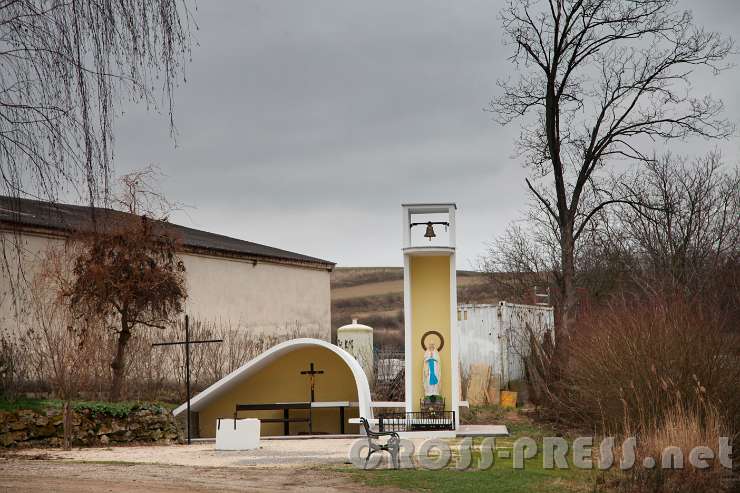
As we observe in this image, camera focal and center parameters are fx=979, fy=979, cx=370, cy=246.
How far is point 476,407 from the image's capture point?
26.5m

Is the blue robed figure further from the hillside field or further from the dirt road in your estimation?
the hillside field

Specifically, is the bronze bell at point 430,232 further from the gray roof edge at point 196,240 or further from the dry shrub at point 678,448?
the dry shrub at point 678,448

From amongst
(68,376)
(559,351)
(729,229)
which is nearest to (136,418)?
(68,376)

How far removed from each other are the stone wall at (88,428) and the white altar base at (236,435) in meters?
3.02

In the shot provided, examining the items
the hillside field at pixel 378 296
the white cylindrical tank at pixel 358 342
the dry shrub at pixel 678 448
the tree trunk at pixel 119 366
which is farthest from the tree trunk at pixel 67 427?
the hillside field at pixel 378 296

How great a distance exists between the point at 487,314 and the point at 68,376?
45.3ft

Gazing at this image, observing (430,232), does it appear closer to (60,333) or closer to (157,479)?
(60,333)

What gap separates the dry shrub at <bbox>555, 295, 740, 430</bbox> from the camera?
13719 millimetres

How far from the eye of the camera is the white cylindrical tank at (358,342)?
2931cm

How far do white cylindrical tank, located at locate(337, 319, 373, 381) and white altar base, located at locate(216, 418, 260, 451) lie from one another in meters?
10.7

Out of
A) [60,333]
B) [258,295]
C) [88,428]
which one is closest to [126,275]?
[60,333]

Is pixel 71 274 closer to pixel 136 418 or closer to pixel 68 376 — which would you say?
pixel 68 376

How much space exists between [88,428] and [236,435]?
3607 mm

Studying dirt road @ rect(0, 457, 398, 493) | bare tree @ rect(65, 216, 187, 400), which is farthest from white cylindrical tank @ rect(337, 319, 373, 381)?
dirt road @ rect(0, 457, 398, 493)
